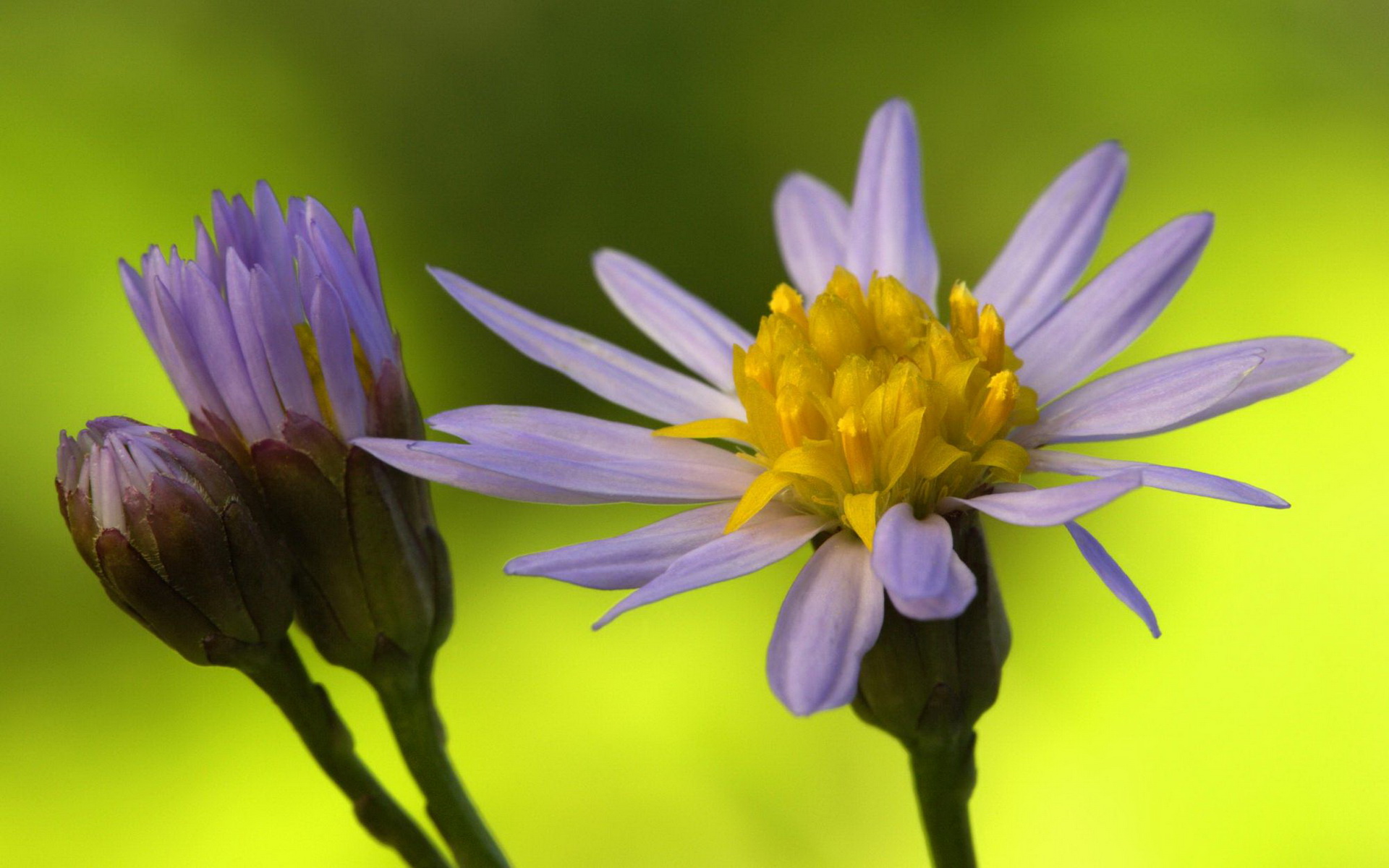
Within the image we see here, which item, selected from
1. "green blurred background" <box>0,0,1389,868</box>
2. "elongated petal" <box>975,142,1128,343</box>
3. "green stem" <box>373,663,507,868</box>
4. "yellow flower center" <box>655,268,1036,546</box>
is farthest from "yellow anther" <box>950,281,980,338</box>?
"green blurred background" <box>0,0,1389,868</box>

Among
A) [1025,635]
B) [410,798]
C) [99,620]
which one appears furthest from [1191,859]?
[99,620]

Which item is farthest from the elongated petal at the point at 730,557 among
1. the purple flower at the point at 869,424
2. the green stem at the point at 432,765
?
the green stem at the point at 432,765

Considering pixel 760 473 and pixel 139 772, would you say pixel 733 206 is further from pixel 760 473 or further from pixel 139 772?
pixel 760 473

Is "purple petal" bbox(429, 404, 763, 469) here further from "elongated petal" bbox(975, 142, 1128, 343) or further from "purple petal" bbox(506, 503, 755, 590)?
"elongated petal" bbox(975, 142, 1128, 343)

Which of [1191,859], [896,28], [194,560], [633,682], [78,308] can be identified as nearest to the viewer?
[194,560]

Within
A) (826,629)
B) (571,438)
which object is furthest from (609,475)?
(826,629)

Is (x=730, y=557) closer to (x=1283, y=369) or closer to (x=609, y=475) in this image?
(x=609, y=475)
